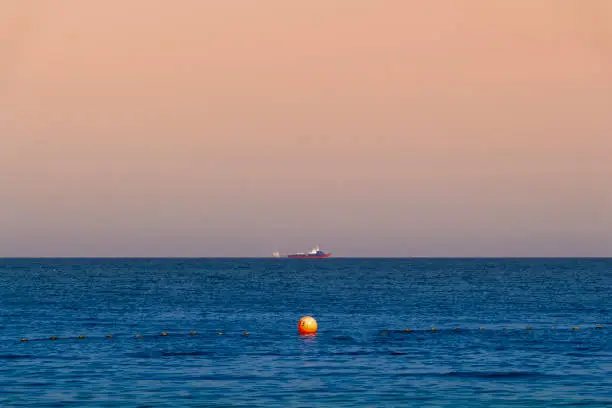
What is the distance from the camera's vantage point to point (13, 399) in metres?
48.8

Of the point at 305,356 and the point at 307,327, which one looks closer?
the point at 305,356

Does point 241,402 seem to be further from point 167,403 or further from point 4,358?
point 4,358

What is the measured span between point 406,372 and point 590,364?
12194 millimetres

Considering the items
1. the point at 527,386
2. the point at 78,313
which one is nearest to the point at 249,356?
the point at 527,386

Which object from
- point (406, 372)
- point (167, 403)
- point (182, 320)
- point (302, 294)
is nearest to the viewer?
point (167, 403)

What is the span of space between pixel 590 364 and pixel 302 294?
300ft

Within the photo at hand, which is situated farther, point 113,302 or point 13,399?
point 113,302

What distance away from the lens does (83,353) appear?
6662cm

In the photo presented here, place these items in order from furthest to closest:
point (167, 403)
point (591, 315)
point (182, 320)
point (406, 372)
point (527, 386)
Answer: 1. point (591, 315)
2. point (182, 320)
3. point (406, 372)
4. point (527, 386)
5. point (167, 403)

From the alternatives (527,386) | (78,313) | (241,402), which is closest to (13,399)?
(241,402)

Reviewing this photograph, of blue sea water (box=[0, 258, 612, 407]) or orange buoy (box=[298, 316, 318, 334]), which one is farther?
orange buoy (box=[298, 316, 318, 334])

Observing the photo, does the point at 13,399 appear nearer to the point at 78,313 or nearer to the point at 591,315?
the point at 78,313

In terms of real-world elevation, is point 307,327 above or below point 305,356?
above

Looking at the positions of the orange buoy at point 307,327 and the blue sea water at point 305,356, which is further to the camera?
the orange buoy at point 307,327
